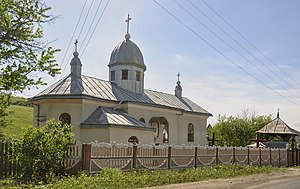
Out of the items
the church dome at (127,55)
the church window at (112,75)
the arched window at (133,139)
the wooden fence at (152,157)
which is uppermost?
the church dome at (127,55)

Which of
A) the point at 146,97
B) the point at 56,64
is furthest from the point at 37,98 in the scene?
the point at 56,64

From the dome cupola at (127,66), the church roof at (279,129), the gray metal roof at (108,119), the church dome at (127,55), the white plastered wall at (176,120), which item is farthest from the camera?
the church roof at (279,129)

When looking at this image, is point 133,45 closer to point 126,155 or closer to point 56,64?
point 126,155

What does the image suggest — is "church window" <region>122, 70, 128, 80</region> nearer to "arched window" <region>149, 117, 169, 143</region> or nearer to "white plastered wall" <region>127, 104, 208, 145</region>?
"white plastered wall" <region>127, 104, 208, 145</region>

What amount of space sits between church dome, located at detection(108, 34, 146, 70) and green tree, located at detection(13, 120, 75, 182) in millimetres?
15488

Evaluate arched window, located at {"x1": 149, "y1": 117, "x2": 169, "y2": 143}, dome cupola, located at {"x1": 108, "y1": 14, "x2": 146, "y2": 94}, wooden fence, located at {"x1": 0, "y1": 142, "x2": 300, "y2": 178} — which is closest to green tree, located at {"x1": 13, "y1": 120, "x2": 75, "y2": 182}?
wooden fence, located at {"x1": 0, "y1": 142, "x2": 300, "y2": 178}

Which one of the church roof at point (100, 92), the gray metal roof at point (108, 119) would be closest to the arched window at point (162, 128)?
the church roof at point (100, 92)

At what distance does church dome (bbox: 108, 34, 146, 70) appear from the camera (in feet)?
101

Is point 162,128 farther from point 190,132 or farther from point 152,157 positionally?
point 152,157

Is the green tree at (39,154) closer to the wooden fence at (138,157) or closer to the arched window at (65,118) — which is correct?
the wooden fence at (138,157)

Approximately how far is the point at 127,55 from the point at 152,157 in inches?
524

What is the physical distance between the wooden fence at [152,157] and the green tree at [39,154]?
2.26 feet

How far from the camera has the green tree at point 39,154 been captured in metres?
15.2

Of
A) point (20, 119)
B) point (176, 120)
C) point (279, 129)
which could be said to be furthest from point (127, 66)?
point (20, 119)
